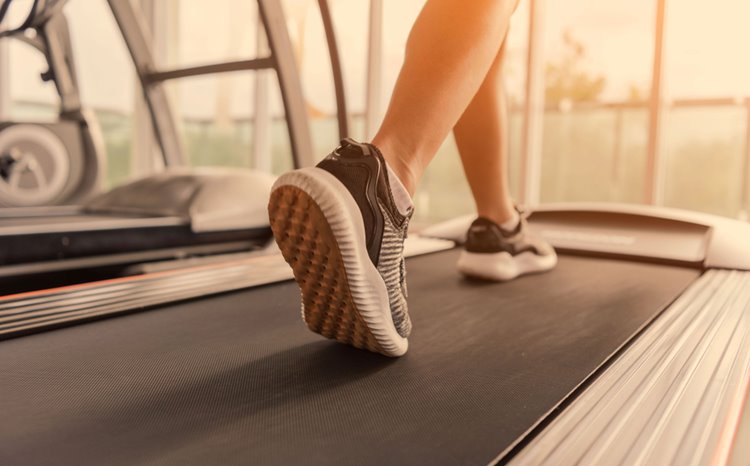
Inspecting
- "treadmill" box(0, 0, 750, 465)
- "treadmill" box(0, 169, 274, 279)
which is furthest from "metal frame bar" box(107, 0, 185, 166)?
"treadmill" box(0, 0, 750, 465)

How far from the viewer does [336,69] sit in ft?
6.97

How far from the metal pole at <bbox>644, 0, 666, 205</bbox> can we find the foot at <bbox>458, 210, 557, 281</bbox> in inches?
62.6

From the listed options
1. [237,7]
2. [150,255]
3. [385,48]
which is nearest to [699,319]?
[150,255]

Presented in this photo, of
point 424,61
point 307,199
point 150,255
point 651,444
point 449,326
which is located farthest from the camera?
point 150,255

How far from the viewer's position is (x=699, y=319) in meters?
1.05

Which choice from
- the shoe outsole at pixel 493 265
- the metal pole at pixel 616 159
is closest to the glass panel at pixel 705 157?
the metal pole at pixel 616 159

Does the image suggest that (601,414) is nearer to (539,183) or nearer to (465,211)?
(539,183)

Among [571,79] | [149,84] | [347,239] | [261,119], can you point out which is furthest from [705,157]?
[347,239]

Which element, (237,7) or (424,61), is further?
(237,7)

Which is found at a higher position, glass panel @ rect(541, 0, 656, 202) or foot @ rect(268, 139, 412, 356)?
glass panel @ rect(541, 0, 656, 202)

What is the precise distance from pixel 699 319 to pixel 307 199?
0.79 m

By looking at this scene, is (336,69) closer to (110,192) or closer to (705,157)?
(110,192)

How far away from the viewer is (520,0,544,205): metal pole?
118 inches

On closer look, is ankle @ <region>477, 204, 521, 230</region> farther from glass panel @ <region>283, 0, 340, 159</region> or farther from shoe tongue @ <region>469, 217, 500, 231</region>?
glass panel @ <region>283, 0, 340, 159</region>
